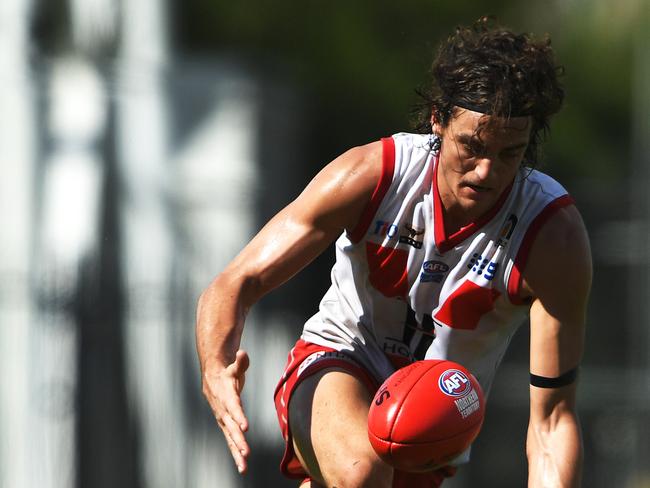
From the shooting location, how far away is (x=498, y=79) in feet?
15.1

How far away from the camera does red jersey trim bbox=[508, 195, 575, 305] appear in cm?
477

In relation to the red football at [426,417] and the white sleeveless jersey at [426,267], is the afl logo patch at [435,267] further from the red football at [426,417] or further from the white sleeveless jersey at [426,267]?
the red football at [426,417]

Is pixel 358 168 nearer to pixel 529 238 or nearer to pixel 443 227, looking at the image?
pixel 443 227

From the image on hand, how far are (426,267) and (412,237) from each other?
0.43 feet

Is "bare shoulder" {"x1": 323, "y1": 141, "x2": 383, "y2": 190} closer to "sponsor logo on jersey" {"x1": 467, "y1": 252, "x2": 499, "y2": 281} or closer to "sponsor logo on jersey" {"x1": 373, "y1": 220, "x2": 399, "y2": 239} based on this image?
"sponsor logo on jersey" {"x1": 373, "y1": 220, "x2": 399, "y2": 239}

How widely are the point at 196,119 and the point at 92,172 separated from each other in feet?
4.41

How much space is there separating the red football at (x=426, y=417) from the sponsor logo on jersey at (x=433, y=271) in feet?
1.47

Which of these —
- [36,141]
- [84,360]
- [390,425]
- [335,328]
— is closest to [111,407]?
[84,360]

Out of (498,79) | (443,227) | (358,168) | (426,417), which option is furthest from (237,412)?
(498,79)

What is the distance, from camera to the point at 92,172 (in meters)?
12.2

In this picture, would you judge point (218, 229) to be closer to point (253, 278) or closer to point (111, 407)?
point (111, 407)

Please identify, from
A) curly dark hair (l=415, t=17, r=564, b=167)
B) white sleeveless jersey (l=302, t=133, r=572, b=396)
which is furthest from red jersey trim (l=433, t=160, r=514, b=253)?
curly dark hair (l=415, t=17, r=564, b=167)

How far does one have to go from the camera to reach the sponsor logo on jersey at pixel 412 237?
16.0 ft

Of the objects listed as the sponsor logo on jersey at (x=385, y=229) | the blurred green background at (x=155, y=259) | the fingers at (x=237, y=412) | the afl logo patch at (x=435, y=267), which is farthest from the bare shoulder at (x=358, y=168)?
the blurred green background at (x=155, y=259)
